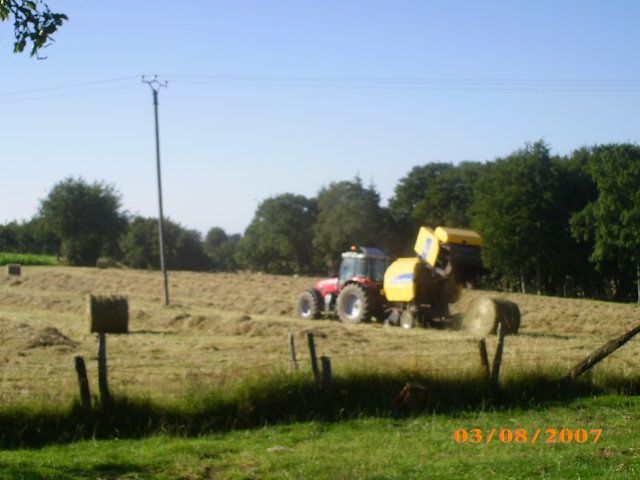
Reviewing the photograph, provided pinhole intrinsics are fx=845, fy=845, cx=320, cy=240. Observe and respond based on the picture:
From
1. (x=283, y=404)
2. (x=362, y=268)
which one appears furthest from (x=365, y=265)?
(x=283, y=404)

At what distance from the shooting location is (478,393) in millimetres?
12664

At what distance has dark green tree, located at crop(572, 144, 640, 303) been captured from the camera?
49.5 metres

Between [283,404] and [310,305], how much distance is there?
1684cm

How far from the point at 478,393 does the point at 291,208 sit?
7261 centimetres

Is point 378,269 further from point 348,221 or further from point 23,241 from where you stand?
point 23,241

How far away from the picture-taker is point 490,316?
2203cm

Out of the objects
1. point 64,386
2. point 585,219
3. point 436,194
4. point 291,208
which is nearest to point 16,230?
point 291,208

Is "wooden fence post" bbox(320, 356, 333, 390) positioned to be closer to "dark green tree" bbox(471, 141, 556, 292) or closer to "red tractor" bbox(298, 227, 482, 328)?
"red tractor" bbox(298, 227, 482, 328)

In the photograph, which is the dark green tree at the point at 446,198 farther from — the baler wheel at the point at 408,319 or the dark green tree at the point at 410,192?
the baler wheel at the point at 408,319

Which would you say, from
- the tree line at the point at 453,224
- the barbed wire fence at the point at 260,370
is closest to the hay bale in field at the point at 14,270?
the tree line at the point at 453,224

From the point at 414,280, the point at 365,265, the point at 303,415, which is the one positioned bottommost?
the point at 303,415

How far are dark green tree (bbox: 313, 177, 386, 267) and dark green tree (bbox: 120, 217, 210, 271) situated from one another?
1843cm

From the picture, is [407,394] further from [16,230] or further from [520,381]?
[16,230]

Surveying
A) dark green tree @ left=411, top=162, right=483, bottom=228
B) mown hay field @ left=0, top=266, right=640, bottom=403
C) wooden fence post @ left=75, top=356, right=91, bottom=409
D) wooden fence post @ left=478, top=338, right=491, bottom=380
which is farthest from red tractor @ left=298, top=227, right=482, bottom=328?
dark green tree @ left=411, top=162, right=483, bottom=228
